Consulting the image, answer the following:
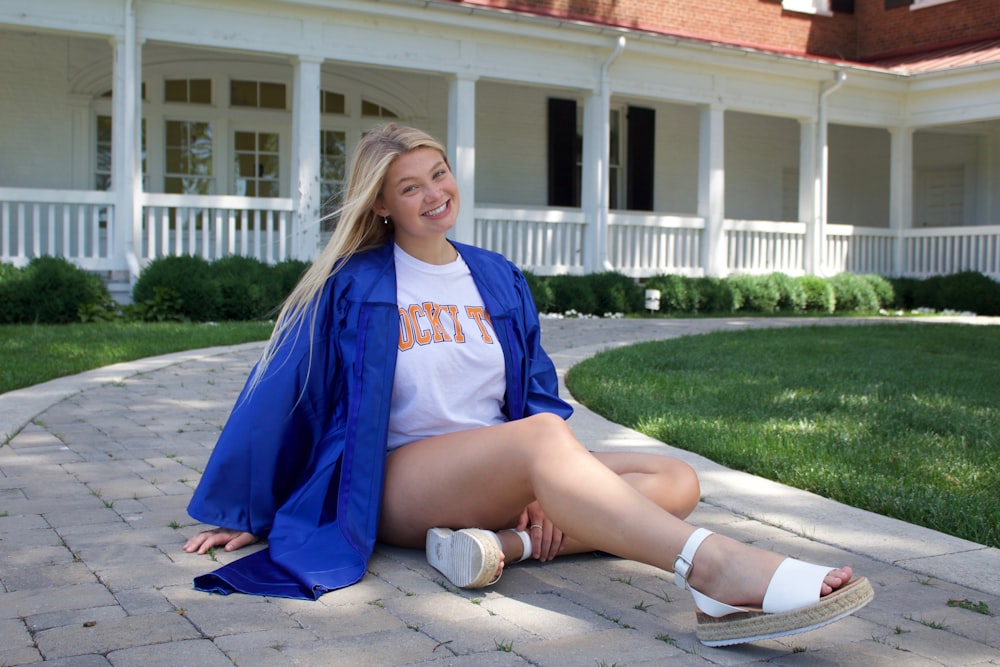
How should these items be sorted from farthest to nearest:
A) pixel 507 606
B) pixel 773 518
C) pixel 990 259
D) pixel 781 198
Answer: pixel 781 198
pixel 990 259
pixel 773 518
pixel 507 606

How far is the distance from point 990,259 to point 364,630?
1659 centimetres

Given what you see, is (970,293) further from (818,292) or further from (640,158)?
(640,158)

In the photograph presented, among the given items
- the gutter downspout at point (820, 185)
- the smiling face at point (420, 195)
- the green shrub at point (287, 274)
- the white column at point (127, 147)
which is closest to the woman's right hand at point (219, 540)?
the smiling face at point (420, 195)

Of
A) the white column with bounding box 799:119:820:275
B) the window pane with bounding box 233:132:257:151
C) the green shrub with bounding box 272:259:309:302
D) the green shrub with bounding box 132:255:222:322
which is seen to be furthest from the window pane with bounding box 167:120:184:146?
the white column with bounding box 799:119:820:275

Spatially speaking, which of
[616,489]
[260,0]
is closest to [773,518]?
[616,489]

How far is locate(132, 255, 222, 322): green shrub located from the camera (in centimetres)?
1164

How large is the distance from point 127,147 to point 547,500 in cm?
1055

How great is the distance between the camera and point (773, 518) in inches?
158

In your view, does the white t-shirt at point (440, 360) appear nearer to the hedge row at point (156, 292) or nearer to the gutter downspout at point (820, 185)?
the hedge row at point (156, 292)

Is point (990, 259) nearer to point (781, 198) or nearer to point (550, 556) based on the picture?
point (781, 198)

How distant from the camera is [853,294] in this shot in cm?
1661

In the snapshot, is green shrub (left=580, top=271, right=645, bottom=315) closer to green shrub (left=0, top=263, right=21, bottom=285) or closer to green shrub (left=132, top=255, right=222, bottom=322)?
green shrub (left=132, top=255, right=222, bottom=322)

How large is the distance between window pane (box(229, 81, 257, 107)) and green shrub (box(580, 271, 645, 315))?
5601mm

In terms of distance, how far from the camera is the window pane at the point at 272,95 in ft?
51.1
